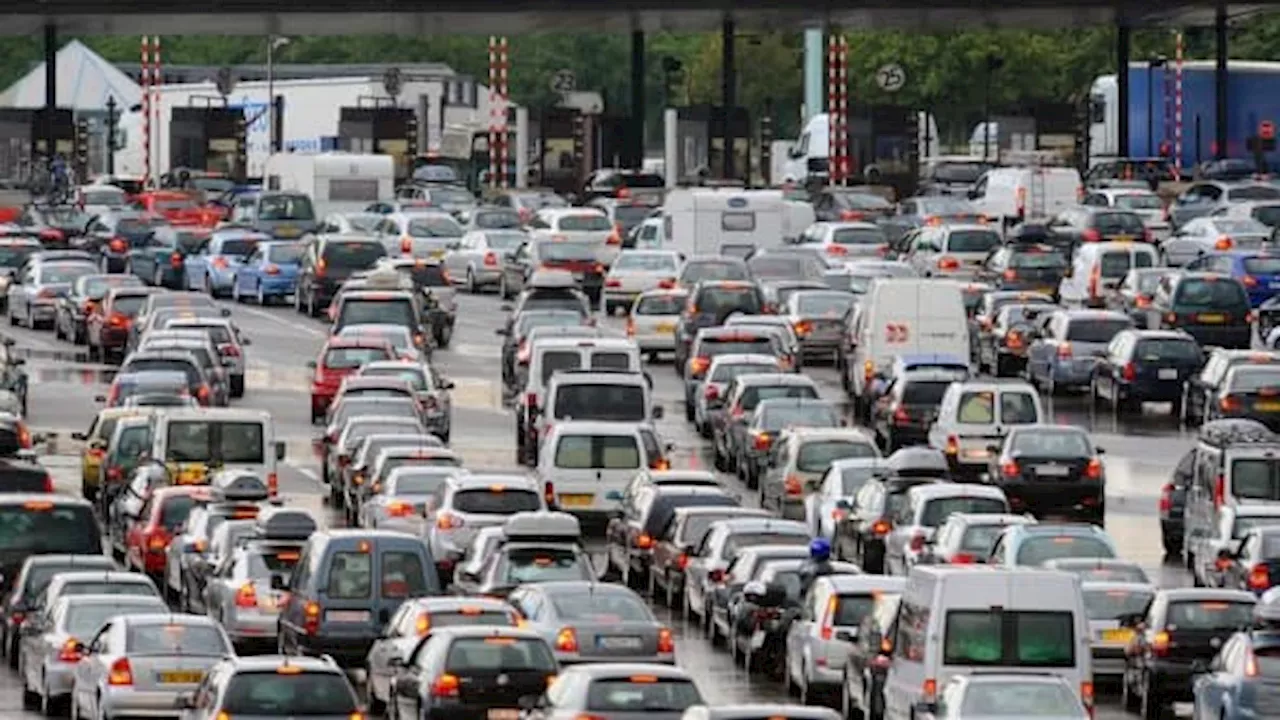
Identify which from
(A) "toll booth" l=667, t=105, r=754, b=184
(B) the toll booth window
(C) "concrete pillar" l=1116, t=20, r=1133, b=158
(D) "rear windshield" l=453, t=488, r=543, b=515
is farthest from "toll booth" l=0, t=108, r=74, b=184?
(D) "rear windshield" l=453, t=488, r=543, b=515

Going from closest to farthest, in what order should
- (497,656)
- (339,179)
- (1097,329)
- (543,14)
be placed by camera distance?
1. (497,656)
2. (1097,329)
3. (543,14)
4. (339,179)

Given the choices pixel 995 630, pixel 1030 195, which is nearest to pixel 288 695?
pixel 995 630

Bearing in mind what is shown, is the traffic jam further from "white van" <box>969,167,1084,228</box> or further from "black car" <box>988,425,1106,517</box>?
"white van" <box>969,167,1084,228</box>

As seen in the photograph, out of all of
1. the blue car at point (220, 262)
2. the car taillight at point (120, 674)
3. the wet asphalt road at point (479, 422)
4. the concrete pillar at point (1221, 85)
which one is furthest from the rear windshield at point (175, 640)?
the concrete pillar at point (1221, 85)

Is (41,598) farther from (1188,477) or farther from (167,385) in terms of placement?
(167,385)

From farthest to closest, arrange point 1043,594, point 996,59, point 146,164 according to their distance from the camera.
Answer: point 996,59 < point 146,164 < point 1043,594

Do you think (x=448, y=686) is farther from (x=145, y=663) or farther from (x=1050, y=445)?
(x=1050, y=445)

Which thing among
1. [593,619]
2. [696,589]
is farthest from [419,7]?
[593,619]

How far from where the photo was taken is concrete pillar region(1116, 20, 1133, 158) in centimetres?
11444

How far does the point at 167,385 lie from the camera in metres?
63.0

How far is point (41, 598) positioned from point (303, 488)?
1736 cm

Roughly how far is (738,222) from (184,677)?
52176mm

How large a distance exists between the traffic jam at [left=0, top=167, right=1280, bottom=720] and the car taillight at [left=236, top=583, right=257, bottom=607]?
0.25 ft

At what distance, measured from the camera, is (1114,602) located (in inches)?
1633
